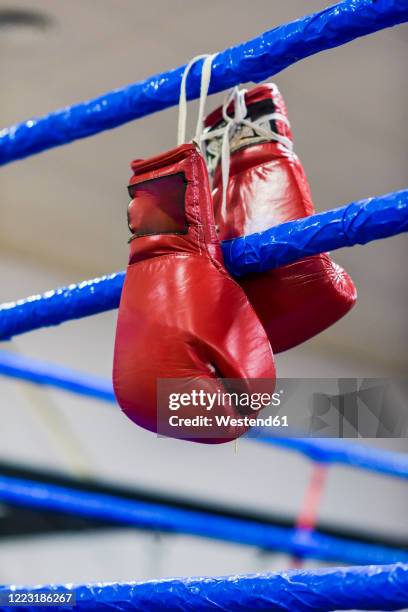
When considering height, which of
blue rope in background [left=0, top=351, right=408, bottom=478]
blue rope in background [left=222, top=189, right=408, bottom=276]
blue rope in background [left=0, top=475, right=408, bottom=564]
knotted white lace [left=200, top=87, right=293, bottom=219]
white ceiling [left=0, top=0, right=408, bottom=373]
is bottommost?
blue rope in background [left=0, top=475, right=408, bottom=564]

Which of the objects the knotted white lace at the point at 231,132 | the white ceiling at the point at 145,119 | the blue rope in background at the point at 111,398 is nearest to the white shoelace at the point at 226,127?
the knotted white lace at the point at 231,132

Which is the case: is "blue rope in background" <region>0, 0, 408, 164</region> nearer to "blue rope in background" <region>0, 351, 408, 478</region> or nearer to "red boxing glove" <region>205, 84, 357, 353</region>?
"red boxing glove" <region>205, 84, 357, 353</region>

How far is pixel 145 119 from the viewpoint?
12.8 feet

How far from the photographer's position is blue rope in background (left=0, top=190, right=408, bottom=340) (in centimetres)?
103

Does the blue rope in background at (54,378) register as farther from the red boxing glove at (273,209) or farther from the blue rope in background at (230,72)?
the red boxing glove at (273,209)

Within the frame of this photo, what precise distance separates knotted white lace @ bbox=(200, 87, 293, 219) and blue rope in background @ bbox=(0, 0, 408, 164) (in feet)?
0.20

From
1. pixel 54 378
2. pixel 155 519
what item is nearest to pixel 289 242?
pixel 54 378

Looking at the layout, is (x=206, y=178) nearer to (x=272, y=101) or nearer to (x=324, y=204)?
(x=272, y=101)

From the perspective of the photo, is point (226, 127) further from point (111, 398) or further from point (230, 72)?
point (111, 398)

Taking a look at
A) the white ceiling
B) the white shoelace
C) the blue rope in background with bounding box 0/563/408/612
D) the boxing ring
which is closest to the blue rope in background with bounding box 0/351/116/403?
the boxing ring

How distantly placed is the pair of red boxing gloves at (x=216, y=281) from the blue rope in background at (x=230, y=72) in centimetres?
9

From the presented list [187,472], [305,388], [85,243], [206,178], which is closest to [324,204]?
[85,243]

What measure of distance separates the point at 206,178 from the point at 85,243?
3895 millimetres

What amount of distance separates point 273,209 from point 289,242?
0.12m
